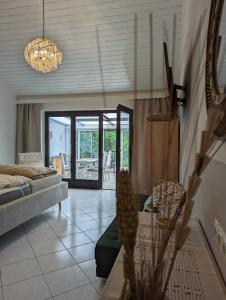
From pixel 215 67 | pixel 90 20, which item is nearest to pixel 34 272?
pixel 215 67

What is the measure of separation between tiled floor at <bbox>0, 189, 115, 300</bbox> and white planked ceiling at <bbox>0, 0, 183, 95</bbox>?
2.08 meters

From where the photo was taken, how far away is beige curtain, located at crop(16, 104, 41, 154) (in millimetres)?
6168

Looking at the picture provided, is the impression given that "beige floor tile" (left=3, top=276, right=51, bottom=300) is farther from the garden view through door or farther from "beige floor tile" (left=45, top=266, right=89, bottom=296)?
the garden view through door

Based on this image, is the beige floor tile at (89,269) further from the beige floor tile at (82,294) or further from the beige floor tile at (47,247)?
the beige floor tile at (47,247)

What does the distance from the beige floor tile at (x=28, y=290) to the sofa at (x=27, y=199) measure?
716 millimetres

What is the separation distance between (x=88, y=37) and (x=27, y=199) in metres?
2.71

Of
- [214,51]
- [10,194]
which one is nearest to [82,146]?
[10,194]

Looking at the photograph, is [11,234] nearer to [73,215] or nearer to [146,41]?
[73,215]

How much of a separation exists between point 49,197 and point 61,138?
10.1 feet

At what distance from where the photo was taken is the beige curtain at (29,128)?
6168mm

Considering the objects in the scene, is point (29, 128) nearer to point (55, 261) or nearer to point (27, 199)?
point (27, 199)

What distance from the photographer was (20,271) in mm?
2314

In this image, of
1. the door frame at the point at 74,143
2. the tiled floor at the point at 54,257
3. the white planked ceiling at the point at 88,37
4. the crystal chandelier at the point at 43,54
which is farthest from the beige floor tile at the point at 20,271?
the door frame at the point at 74,143

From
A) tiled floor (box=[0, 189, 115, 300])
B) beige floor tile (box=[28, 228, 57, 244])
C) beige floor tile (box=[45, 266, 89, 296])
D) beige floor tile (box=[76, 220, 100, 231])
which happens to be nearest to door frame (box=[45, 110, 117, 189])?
tiled floor (box=[0, 189, 115, 300])
